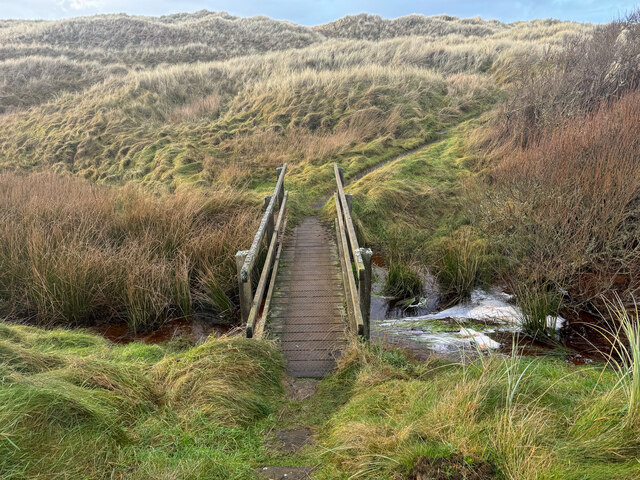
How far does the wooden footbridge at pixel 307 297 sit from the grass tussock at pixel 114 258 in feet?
2.85

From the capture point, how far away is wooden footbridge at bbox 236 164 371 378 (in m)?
4.68

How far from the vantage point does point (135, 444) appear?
2734 mm

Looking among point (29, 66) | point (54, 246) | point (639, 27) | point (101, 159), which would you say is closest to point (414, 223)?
point (54, 246)

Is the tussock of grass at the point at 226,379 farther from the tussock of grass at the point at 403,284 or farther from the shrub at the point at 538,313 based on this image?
the shrub at the point at 538,313

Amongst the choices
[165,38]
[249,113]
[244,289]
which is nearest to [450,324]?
[244,289]

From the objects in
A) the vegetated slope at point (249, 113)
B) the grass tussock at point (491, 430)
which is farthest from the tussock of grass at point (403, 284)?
the vegetated slope at point (249, 113)

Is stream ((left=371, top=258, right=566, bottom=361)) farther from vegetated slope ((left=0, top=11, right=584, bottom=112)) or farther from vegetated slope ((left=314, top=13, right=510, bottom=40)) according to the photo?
vegetated slope ((left=314, top=13, right=510, bottom=40))

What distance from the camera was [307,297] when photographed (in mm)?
6129

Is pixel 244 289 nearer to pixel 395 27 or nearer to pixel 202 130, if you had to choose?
pixel 202 130

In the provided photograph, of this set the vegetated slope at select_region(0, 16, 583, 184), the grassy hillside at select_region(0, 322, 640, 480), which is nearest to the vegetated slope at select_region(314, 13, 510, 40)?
the vegetated slope at select_region(0, 16, 583, 184)

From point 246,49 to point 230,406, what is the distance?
113 ft

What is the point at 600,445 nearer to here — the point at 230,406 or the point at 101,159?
the point at 230,406

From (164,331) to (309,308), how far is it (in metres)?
2.21

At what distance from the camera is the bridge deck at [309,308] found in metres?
4.77
